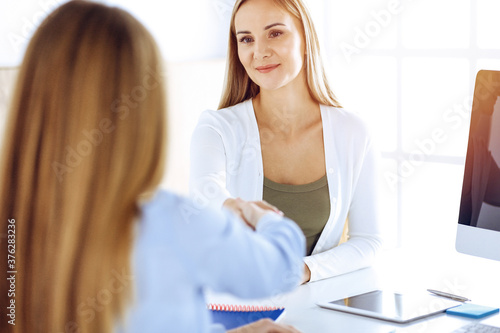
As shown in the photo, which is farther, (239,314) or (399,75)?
(399,75)

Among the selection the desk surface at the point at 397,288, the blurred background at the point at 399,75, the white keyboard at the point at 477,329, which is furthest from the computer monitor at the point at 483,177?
the blurred background at the point at 399,75

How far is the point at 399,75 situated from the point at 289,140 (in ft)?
4.02

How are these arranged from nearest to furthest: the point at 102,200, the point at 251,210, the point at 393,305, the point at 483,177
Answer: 1. the point at 102,200
2. the point at 251,210
3. the point at 393,305
4. the point at 483,177

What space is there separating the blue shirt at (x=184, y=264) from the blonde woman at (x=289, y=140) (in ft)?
3.63

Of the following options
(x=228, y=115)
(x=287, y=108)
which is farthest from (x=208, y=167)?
(x=287, y=108)

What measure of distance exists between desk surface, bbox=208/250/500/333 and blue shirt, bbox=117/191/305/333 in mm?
514

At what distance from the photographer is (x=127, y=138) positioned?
101cm

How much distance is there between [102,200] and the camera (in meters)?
1.00

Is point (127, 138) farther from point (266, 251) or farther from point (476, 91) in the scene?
point (476, 91)

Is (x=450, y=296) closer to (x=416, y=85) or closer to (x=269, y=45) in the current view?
(x=269, y=45)

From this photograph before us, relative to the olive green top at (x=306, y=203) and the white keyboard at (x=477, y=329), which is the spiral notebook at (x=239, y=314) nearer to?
the white keyboard at (x=477, y=329)

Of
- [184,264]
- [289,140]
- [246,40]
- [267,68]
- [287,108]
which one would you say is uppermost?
[246,40]

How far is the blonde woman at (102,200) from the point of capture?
1.00 m

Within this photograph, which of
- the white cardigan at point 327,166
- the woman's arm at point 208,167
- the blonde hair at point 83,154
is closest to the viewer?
the blonde hair at point 83,154
